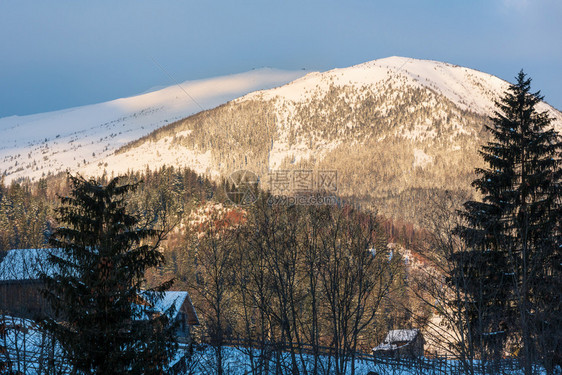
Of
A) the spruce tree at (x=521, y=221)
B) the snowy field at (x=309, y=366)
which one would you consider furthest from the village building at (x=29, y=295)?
the spruce tree at (x=521, y=221)

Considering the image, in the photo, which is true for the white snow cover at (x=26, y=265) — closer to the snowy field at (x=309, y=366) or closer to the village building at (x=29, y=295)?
the village building at (x=29, y=295)

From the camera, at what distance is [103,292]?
41.4 ft

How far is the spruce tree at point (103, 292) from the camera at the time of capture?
1261cm

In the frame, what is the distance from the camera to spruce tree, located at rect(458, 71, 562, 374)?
16.2m

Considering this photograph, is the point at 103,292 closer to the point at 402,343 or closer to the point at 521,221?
the point at 521,221

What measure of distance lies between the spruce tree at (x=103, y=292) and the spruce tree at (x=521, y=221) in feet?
34.7

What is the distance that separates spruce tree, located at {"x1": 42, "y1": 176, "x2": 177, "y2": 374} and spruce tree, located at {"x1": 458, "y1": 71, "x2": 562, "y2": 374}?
1056cm

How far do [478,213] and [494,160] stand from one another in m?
2.34

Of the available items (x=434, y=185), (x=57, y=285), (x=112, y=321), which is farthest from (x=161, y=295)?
(x=434, y=185)

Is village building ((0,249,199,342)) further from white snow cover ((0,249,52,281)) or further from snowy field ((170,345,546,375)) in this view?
snowy field ((170,345,546,375))

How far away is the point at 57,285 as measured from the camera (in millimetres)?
12914

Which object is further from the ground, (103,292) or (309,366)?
(103,292)

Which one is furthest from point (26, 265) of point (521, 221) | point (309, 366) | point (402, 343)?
point (402, 343)

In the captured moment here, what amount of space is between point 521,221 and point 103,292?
14.3 metres
